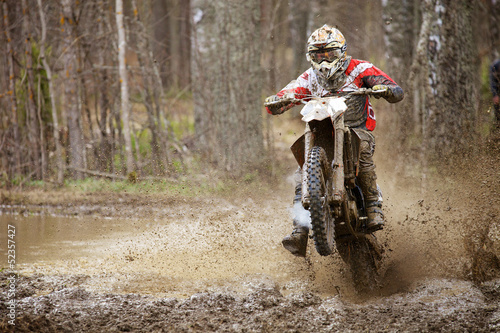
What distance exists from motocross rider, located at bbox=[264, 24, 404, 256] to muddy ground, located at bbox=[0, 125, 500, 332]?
0.77m

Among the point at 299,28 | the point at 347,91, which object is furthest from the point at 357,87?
the point at 299,28

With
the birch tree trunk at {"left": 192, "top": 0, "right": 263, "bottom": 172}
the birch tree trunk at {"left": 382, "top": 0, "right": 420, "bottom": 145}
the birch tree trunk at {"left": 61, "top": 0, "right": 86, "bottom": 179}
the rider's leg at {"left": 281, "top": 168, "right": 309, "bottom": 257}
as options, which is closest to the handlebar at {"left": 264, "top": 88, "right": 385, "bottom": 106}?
the rider's leg at {"left": 281, "top": 168, "right": 309, "bottom": 257}

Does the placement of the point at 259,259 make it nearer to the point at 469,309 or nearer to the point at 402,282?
the point at 402,282

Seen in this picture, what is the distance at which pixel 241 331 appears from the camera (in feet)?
14.4

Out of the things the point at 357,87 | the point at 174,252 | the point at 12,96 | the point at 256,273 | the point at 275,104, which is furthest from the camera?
the point at 12,96

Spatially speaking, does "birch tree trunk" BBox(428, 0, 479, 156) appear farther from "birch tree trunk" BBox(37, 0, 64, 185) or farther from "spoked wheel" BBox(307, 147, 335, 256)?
"birch tree trunk" BBox(37, 0, 64, 185)

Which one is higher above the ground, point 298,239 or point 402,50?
point 402,50

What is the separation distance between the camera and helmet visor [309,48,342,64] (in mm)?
5516

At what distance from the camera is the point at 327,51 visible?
5.52 meters

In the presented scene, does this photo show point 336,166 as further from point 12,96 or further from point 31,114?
point 12,96

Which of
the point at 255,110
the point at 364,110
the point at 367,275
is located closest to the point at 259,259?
the point at 367,275

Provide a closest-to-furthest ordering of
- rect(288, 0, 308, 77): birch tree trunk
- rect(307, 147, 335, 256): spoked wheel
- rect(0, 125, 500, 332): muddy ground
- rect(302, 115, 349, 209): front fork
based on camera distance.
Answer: rect(0, 125, 500, 332): muddy ground < rect(307, 147, 335, 256): spoked wheel < rect(302, 115, 349, 209): front fork < rect(288, 0, 308, 77): birch tree trunk

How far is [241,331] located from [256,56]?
8757mm

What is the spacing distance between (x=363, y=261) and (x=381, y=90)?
5.96 ft
